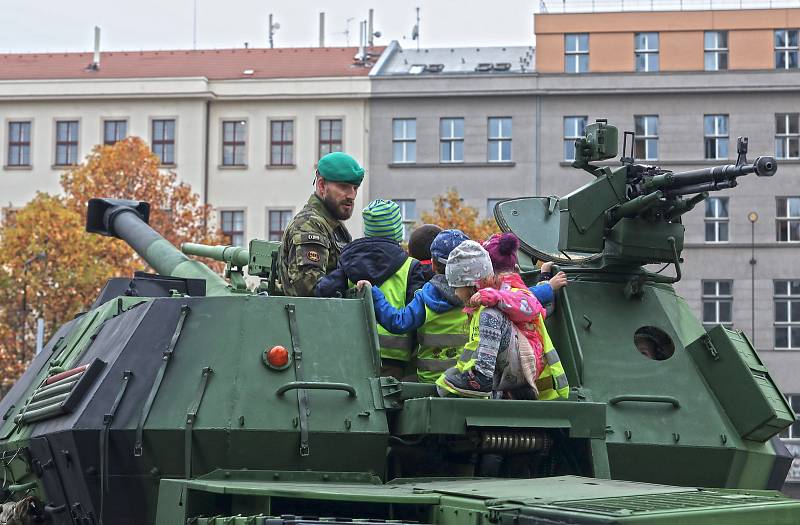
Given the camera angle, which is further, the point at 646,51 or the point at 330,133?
the point at 330,133

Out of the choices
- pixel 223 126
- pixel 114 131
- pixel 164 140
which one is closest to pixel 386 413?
pixel 223 126

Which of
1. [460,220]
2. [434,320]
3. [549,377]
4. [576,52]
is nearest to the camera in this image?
[549,377]

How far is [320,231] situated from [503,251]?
1802mm

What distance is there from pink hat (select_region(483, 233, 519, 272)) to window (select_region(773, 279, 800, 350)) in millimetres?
49288

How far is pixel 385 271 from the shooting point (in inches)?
427

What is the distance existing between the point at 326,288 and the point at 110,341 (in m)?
1.62

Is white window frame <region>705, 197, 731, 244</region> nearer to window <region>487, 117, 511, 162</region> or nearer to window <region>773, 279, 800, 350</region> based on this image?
window <region>773, 279, 800, 350</region>

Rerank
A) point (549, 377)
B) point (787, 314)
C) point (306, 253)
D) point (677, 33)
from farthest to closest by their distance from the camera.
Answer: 1. point (677, 33)
2. point (787, 314)
3. point (306, 253)
4. point (549, 377)

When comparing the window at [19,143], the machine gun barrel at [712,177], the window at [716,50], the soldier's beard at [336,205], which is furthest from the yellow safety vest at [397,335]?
the window at [19,143]

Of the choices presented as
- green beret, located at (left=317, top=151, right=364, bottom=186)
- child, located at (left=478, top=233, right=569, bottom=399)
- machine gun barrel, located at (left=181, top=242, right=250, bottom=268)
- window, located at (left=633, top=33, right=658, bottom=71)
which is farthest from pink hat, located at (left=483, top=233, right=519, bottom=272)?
window, located at (left=633, top=33, right=658, bottom=71)

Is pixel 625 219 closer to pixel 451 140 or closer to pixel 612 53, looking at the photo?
pixel 612 53

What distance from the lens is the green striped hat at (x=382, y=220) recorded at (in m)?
10.9

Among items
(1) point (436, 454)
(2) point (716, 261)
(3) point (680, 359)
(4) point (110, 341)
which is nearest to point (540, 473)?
(1) point (436, 454)

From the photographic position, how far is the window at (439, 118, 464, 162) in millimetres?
59125
